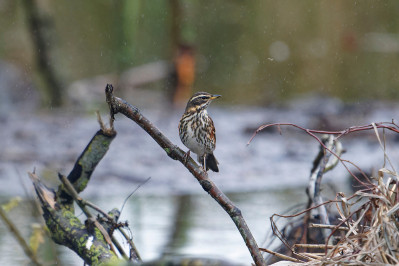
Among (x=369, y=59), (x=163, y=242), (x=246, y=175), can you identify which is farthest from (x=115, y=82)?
(x=163, y=242)

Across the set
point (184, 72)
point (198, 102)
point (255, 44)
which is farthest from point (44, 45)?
point (198, 102)

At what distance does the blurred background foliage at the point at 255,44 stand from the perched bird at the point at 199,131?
790cm

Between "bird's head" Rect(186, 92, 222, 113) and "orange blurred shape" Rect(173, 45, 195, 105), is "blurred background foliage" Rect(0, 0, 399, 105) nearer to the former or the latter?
"orange blurred shape" Rect(173, 45, 195, 105)

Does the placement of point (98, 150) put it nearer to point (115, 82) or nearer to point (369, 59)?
point (115, 82)

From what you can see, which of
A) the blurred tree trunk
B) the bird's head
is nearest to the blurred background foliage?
the blurred tree trunk

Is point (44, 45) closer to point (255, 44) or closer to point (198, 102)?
point (255, 44)

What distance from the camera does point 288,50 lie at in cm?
1564

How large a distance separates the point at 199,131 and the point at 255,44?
10942mm

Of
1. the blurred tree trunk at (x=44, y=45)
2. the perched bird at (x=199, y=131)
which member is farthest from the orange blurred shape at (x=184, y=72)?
the perched bird at (x=199, y=131)

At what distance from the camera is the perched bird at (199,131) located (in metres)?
4.58

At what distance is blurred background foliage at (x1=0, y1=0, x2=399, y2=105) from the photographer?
45.6 ft

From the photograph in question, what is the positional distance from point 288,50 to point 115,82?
188 inches

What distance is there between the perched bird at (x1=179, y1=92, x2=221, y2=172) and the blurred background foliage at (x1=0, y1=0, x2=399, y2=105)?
7.90m

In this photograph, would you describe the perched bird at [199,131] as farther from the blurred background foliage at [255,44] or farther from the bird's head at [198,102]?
the blurred background foliage at [255,44]
